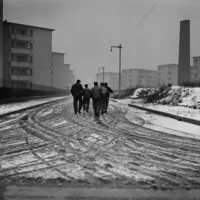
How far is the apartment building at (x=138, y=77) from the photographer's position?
433 feet

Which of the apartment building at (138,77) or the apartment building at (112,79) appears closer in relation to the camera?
the apartment building at (138,77)

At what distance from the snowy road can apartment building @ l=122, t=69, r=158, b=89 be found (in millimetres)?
123550

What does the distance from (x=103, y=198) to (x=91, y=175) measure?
3.11 feet

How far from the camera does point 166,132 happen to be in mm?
9508

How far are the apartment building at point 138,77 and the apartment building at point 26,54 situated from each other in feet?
230

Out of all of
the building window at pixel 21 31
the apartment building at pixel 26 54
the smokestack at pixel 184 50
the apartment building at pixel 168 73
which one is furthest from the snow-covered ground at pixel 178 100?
the apartment building at pixel 168 73

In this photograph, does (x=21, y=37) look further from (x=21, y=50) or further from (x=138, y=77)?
(x=138, y=77)

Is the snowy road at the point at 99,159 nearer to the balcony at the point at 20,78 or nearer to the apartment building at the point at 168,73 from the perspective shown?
the balcony at the point at 20,78

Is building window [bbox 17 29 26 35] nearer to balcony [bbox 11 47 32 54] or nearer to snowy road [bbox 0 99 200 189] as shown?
balcony [bbox 11 47 32 54]

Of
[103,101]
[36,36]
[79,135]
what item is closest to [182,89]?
[103,101]

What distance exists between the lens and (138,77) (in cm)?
13200

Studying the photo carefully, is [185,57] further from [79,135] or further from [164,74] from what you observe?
[164,74]

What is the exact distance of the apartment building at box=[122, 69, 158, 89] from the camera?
132 m

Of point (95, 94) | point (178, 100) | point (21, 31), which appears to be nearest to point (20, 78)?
point (21, 31)
